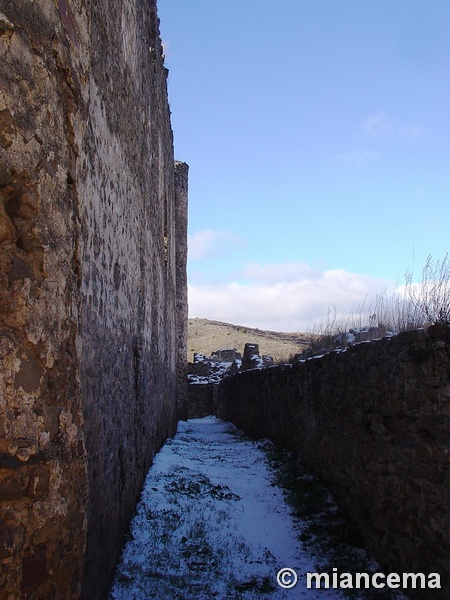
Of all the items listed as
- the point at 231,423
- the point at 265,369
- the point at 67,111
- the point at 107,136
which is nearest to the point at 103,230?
the point at 107,136

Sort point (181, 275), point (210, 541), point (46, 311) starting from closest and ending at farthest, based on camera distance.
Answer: point (46, 311) → point (210, 541) → point (181, 275)

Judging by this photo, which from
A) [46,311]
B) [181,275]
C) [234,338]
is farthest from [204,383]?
[46,311]

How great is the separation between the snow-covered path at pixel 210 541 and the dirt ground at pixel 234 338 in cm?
3513

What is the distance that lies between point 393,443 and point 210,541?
75.2 inches

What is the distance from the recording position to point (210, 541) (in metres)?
4.79

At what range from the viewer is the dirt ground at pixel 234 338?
45531 millimetres

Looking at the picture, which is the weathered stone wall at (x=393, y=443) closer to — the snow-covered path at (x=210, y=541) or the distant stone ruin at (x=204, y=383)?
the snow-covered path at (x=210, y=541)

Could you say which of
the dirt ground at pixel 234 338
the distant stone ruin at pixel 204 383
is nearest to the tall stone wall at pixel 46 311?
the distant stone ruin at pixel 204 383

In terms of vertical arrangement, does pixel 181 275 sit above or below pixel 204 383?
above

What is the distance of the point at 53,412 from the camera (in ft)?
6.19

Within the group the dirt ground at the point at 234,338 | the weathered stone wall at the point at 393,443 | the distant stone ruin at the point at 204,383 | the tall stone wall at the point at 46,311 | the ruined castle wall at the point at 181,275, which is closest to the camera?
the tall stone wall at the point at 46,311

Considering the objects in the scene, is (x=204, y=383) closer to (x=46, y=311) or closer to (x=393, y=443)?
(x=393, y=443)

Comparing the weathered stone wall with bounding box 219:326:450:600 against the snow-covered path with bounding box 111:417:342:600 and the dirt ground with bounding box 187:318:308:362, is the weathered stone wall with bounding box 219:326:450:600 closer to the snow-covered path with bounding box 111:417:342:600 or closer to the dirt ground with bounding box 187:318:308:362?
the snow-covered path with bounding box 111:417:342:600

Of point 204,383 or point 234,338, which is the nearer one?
point 204,383
